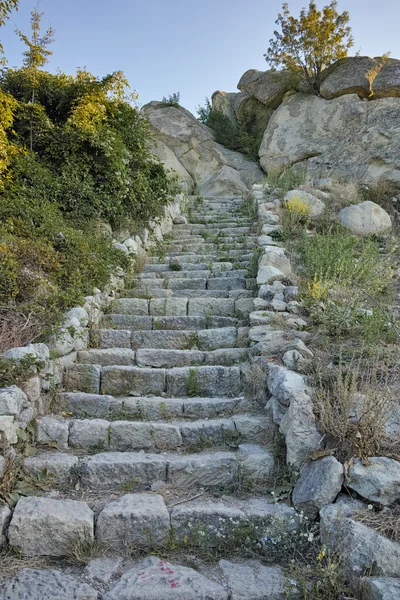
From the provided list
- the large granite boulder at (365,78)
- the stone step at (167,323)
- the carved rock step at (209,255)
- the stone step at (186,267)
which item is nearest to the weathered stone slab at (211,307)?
the stone step at (167,323)

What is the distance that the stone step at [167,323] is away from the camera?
5996 millimetres

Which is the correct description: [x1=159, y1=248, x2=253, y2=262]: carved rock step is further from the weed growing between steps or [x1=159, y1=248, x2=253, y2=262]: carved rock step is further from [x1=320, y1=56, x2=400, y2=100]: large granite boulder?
[x1=320, y1=56, x2=400, y2=100]: large granite boulder

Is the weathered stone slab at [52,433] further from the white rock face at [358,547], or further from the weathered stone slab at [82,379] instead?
the white rock face at [358,547]

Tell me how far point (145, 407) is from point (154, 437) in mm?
411

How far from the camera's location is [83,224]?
710cm

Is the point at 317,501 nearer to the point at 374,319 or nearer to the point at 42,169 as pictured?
the point at 374,319

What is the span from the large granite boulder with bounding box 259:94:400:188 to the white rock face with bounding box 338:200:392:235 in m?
3.69

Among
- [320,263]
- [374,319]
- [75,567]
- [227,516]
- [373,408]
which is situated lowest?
[75,567]

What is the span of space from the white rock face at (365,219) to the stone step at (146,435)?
579 centimetres

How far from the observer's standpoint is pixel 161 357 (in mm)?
5234

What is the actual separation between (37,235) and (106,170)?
2.16 metres

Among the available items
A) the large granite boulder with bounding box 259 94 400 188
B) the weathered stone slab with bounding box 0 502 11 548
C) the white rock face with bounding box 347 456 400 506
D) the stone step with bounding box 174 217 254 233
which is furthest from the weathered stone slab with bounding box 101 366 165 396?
the large granite boulder with bounding box 259 94 400 188

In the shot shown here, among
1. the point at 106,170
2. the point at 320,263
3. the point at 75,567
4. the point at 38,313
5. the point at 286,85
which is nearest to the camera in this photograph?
the point at 75,567

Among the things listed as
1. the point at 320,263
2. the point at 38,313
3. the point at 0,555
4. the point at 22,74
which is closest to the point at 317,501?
the point at 0,555
